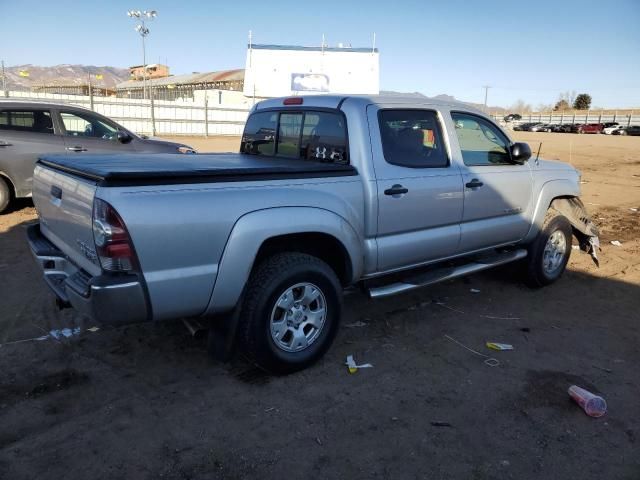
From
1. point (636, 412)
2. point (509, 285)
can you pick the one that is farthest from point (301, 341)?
point (509, 285)

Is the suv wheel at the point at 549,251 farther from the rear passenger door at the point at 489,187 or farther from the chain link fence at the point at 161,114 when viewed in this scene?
the chain link fence at the point at 161,114

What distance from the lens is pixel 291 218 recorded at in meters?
3.32

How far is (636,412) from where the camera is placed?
10.8 feet

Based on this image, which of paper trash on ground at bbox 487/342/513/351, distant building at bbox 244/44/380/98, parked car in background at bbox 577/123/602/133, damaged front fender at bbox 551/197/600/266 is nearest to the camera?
paper trash on ground at bbox 487/342/513/351

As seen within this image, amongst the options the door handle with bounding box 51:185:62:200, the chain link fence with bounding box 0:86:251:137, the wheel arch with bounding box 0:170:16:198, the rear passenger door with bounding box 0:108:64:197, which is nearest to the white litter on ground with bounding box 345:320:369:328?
the door handle with bounding box 51:185:62:200

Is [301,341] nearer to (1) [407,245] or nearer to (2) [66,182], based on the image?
(1) [407,245]

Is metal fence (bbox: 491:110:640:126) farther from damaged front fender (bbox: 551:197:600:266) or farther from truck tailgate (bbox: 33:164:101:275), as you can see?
truck tailgate (bbox: 33:164:101:275)

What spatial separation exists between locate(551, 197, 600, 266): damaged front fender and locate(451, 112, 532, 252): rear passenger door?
2.23 feet

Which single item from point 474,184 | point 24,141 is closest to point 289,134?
point 474,184

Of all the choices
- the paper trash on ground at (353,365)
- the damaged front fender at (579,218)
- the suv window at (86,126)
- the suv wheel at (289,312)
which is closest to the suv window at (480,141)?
the damaged front fender at (579,218)

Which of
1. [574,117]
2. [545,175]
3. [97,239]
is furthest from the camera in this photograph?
[574,117]

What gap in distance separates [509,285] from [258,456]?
397 centimetres

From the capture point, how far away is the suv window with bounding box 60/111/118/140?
8484mm

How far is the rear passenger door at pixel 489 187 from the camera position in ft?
15.2
